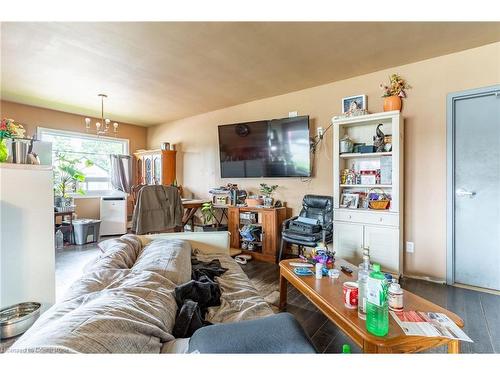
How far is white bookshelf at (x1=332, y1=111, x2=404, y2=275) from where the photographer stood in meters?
2.75

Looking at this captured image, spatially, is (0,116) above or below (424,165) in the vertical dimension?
above

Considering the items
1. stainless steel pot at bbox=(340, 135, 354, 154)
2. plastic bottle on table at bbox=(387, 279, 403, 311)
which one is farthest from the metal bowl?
stainless steel pot at bbox=(340, 135, 354, 154)

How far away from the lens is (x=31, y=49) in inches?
101

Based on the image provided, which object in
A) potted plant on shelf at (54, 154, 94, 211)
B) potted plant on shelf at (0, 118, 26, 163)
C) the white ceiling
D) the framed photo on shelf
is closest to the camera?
potted plant on shelf at (0, 118, 26, 163)

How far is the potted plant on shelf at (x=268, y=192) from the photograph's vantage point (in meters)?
3.88

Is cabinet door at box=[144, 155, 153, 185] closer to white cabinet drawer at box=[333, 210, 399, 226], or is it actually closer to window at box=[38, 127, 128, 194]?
window at box=[38, 127, 128, 194]

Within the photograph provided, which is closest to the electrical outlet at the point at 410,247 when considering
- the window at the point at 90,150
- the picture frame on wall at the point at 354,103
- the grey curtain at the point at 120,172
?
the picture frame on wall at the point at 354,103

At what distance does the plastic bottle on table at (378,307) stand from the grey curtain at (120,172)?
5521mm

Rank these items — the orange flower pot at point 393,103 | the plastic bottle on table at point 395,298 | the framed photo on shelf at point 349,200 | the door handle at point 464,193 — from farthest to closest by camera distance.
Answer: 1. the framed photo on shelf at point 349,200
2. the orange flower pot at point 393,103
3. the door handle at point 464,193
4. the plastic bottle on table at point 395,298

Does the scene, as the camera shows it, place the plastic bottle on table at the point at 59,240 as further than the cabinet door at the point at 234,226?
Yes

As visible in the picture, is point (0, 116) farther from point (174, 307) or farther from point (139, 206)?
point (174, 307)

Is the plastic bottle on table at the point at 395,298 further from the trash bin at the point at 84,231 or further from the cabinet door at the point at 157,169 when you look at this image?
the cabinet door at the point at 157,169

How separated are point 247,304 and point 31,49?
3198 millimetres
